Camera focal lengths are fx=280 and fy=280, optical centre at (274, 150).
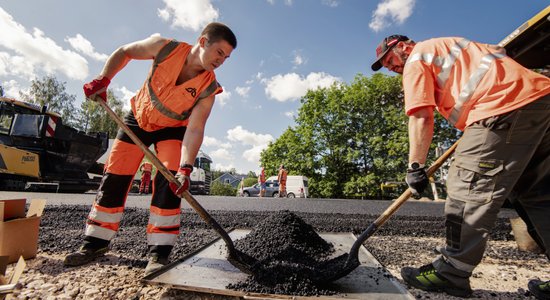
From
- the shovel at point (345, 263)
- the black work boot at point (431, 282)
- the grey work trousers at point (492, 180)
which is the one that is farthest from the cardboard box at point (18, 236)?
the grey work trousers at point (492, 180)

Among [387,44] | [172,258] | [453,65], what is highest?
[387,44]

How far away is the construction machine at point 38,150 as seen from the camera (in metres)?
8.97

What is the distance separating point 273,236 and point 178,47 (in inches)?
73.7

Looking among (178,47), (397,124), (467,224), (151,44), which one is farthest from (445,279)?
(397,124)

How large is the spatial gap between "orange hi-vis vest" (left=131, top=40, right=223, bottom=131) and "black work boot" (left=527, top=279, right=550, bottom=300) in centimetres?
281

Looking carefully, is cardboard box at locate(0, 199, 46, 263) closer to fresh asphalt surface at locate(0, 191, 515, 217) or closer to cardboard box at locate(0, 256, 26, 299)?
cardboard box at locate(0, 256, 26, 299)

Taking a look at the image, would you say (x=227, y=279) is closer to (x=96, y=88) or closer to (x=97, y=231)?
(x=97, y=231)

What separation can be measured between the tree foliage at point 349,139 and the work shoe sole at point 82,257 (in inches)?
873

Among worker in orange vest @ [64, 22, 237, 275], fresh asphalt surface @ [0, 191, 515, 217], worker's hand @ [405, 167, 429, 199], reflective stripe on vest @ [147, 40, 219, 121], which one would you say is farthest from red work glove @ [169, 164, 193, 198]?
fresh asphalt surface @ [0, 191, 515, 217]

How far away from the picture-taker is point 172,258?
252cm

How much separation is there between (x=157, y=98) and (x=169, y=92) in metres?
0.11

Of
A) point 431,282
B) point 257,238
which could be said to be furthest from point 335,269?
point 257,238

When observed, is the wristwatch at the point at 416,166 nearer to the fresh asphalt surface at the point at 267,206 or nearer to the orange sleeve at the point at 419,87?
the orange sleeve at the point at 419,87

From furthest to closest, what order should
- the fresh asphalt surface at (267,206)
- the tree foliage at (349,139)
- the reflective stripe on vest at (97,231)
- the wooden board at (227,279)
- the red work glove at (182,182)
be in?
the tree foliage at (349,139) → the fresh asphalt surface at (267,206) → the reflective stripe on vest at (97,231) → the red work glove at (182,182) → the wooden board at (227,279)
